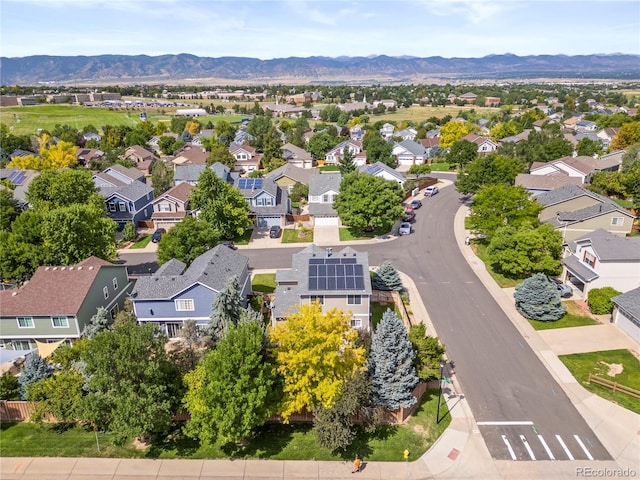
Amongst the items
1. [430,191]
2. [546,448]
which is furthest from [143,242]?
[546,448]

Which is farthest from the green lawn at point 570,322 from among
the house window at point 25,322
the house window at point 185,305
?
the house window at point 25,322

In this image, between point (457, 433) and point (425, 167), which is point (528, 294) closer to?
Result: point (457, 433)

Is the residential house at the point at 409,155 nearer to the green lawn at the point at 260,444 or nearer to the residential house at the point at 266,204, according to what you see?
the residential house at the point at 266,204

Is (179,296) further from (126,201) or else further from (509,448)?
(126,201)

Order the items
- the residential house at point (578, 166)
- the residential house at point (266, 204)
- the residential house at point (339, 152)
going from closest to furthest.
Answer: the residential house at point (266, 204), the residential house at point (578, 166), the residential house at point (339, 152)

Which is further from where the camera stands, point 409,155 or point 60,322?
point 409,155
